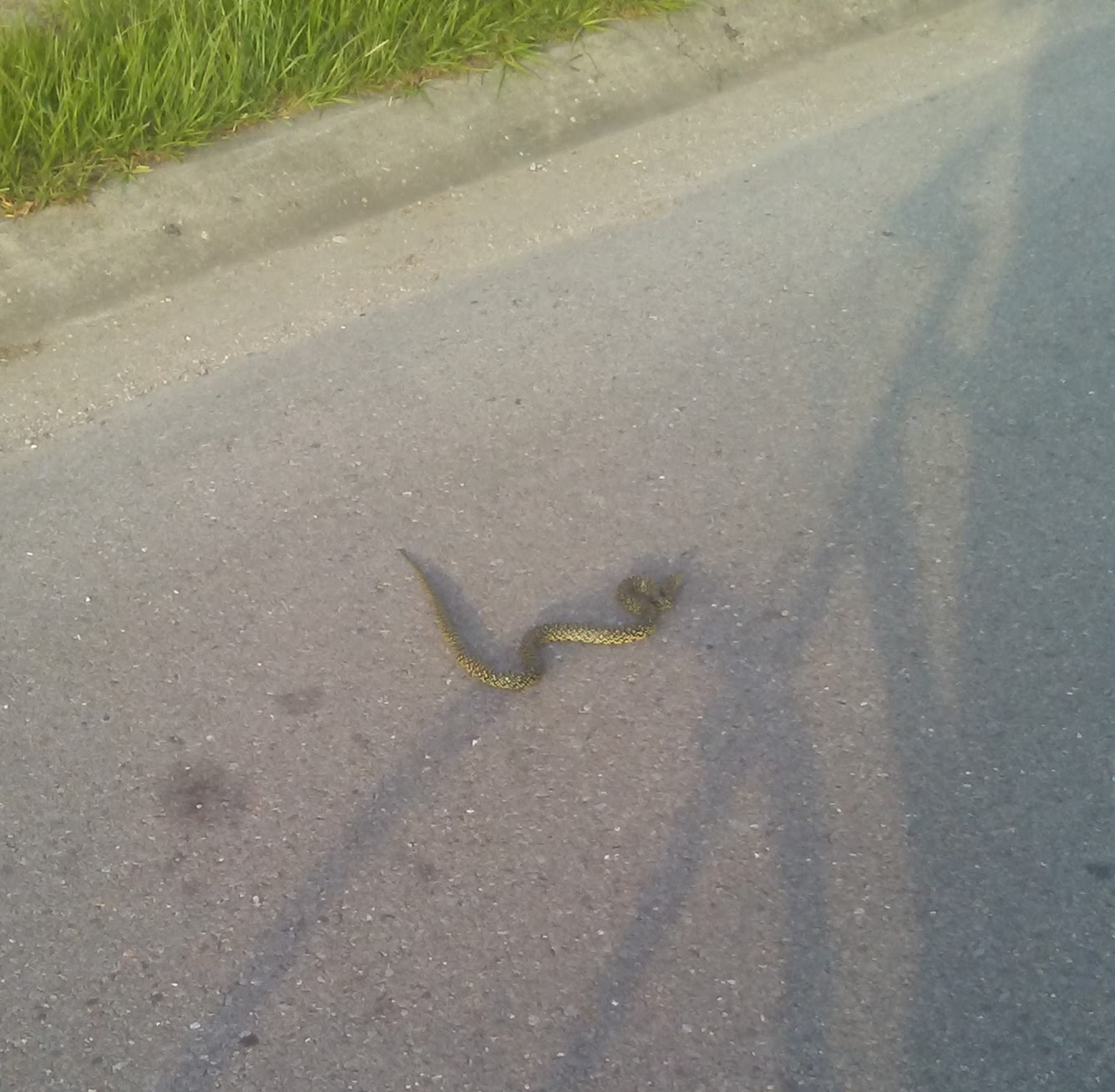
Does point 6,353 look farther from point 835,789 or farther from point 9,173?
point 835,789

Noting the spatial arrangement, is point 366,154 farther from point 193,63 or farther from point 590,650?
point 590,650

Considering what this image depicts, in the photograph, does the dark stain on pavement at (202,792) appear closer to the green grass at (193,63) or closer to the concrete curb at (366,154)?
the concrete curb at (366,154)

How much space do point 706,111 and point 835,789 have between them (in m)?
4.38

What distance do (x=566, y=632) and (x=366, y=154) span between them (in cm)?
311

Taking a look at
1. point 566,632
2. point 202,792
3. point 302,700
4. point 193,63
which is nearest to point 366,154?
point 193,63

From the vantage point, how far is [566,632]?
14.0 ft

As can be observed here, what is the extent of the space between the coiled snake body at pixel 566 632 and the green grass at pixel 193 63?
9.40ft

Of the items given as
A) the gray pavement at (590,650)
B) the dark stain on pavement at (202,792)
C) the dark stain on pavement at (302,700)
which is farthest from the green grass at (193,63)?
the dark stain on pavement at (202,792)

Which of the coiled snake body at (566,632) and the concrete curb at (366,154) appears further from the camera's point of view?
the concrete curb at (366,154)

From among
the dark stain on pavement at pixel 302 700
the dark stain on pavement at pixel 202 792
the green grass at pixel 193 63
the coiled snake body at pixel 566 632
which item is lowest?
the coiled snake body at pixel 566 632

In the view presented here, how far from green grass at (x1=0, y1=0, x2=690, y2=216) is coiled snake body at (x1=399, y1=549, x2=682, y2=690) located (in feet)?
9.40

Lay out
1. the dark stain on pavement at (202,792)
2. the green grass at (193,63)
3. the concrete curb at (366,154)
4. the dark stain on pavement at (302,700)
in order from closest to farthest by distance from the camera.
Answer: the dark stain on pavement at (202,792) < the dark stain on pavement at (302,700) < the concrete curb at (366,154) < the green grass at (193,63)

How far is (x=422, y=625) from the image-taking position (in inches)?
170

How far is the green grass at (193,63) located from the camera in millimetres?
5824
